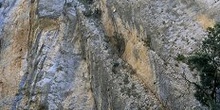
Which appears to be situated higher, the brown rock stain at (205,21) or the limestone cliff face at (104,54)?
the brown rock stain at (205,21)

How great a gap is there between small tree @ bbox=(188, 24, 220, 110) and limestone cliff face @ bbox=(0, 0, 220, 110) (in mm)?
1151

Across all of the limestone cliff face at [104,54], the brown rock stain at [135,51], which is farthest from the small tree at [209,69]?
the brown rock stain at [135,51]

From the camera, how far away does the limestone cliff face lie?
71.6 ft

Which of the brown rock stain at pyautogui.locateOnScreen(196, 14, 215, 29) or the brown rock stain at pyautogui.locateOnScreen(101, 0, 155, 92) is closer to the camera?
the brown rock stain at pyautogui.locateOnScreen(196, 14, 215, 29)

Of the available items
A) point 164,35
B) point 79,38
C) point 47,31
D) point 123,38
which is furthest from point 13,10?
point 164,35

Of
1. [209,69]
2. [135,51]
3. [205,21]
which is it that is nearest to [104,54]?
[135,51]

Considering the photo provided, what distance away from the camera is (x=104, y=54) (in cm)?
2486

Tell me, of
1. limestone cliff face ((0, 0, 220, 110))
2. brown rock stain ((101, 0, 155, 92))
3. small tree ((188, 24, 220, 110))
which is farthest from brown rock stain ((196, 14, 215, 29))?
small tree ((188, 24, 220, 110))

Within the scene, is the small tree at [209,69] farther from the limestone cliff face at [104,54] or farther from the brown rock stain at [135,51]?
the brown rock stain at [135,51]

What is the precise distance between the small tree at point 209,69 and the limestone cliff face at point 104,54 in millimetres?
1151

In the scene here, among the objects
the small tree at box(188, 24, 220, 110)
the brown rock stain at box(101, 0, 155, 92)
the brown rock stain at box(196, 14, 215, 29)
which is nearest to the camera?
the small tree at box(188, 24, 220, 110)

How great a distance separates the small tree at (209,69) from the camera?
17.8 m

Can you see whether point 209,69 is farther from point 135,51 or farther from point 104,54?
point 104,54

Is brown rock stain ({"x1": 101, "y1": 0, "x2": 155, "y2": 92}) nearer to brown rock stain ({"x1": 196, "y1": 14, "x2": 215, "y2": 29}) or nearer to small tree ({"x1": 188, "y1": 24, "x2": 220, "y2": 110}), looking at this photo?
brown rock stain ({"x1": 196, "y1": 14, "x2": 215, "y2": 29})
